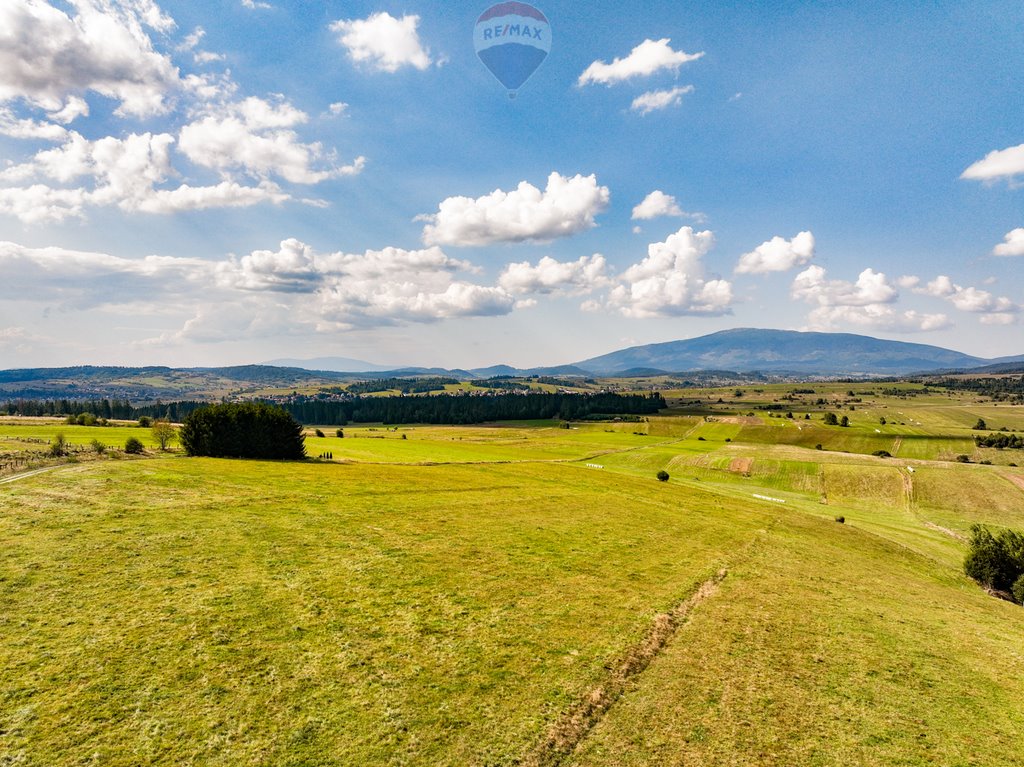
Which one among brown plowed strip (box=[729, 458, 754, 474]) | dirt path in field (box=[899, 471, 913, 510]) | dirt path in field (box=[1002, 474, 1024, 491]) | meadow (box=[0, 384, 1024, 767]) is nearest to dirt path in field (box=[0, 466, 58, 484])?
meadow (box=[0, 384, 1024, 767])

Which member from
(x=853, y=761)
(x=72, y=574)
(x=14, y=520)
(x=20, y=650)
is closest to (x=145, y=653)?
(x=20, y=650)

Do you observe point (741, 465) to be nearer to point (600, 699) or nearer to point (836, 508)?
point (836, 508)

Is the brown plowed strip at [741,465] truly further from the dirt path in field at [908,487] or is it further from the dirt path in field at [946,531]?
the dirt path in field at [946,531]

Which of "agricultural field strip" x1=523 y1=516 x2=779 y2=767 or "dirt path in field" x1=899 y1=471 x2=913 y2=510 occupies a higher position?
"agricultural field strip" x1=523 y1=516 x2=779 y2=767

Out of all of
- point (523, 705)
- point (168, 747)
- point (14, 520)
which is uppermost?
point (14, 520)

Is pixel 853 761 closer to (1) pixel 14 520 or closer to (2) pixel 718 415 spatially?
(1) pixel 14 520

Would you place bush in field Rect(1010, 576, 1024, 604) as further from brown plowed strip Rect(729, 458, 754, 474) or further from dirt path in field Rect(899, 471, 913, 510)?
brown plowed strip Rect(729, 458, 754, 474)

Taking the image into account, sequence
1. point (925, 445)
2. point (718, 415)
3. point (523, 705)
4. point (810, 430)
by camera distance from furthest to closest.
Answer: point (718, 415)
point (810, 430)
point (925, 445)
point (523, 705)

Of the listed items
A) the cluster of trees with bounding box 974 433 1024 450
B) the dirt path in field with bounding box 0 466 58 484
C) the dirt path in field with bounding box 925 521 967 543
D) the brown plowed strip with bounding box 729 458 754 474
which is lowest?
the dirt path in field with bounding box 925 521 967 543
